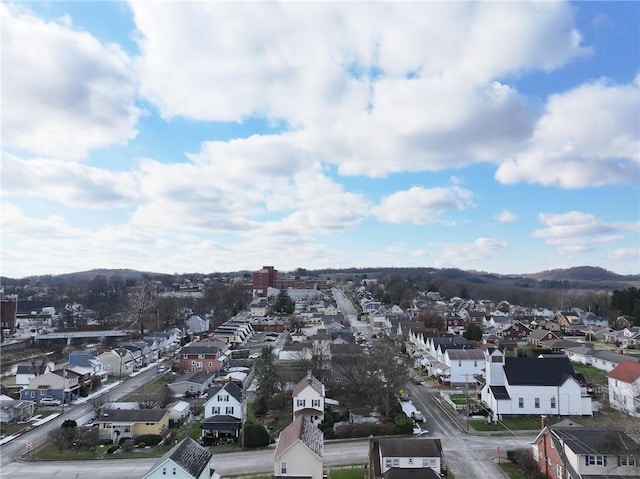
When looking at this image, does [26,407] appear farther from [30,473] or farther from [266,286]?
[266,286]

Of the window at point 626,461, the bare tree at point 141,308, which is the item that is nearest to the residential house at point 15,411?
the bare tree at point 141,308

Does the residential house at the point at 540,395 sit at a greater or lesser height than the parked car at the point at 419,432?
greater

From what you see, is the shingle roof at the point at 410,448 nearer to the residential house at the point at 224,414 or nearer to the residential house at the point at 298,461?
the residential house at the point at 298,461

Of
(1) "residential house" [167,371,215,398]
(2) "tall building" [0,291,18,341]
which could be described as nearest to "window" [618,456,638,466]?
(1) "residential house" [167,371,215,398]

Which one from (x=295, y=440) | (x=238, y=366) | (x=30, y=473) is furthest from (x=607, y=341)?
(x=30, y=473)

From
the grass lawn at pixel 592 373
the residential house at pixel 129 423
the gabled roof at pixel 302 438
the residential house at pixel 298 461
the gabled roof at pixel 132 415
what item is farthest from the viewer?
the grass lawn at pixel 592 373

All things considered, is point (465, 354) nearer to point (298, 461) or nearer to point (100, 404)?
point (298, 461)

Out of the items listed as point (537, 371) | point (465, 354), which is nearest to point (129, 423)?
point (537, 371)
